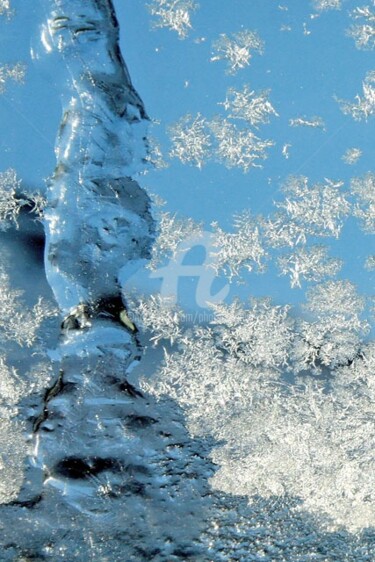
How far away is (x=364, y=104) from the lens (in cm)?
298

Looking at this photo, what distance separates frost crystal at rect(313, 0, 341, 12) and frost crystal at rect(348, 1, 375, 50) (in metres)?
0.09

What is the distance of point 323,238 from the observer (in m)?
3.07

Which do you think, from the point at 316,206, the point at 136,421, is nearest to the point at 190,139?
the point at 316,206

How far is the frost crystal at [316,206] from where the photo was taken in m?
3.01

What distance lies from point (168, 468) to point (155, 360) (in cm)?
58

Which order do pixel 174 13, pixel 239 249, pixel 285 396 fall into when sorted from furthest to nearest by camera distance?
pixel 285 396 < pixel 239 249 < pixel 174 13

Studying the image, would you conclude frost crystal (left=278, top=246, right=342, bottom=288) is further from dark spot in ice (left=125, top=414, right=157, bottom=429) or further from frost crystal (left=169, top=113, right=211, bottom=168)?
dark spot in ice (left=125, top=414, right=157, bottom=429)

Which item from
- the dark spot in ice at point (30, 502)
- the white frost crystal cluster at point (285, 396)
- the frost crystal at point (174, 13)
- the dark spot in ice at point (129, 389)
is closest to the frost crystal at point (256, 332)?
the white frost crystal cluster at point (285, 396)

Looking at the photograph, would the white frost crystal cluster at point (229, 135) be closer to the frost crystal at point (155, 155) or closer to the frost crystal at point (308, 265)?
the frost crystal at point (155, 155)

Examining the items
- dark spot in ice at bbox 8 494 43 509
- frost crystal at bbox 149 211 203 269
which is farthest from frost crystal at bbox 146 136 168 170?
dark spot in ice at bbox 8 494 43 509

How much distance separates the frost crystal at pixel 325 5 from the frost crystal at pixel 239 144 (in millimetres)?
633

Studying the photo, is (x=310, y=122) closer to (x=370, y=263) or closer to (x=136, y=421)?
(x=370, y=263)

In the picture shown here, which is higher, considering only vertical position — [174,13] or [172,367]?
[174,13]

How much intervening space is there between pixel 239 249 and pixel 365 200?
2.10 ft
